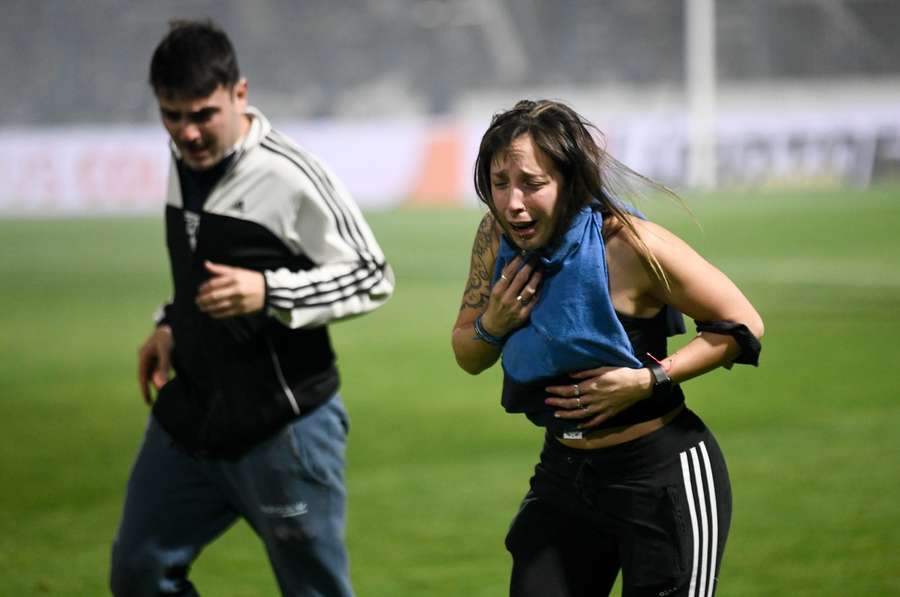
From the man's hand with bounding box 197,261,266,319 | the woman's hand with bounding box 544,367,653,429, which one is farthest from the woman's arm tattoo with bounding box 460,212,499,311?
the man's hand with bounding box 197,261,266,319

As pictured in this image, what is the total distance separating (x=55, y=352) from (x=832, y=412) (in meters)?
7.92

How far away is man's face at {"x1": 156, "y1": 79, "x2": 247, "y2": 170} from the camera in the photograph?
4.46m

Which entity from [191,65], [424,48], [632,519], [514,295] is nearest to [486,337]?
[514,295]

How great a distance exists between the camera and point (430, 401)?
11.2 m

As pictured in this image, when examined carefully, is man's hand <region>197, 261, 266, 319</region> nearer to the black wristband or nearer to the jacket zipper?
the jacket zipper

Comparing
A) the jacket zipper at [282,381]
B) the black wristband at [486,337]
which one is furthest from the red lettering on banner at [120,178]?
the black wristband at [486,337]

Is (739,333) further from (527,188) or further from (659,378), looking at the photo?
(527,188)

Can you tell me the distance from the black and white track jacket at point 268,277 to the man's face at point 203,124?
0.20ft

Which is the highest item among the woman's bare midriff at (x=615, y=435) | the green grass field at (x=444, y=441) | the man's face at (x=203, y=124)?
the man's face at (x=203, y=124)

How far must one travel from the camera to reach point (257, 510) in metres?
4.39

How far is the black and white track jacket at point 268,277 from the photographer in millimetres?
4418

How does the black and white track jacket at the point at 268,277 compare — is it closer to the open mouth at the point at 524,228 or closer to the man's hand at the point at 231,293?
the man's hand at the point at 231,293

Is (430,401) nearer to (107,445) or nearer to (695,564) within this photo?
(107,445)

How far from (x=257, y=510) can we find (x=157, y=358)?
2.37ft
